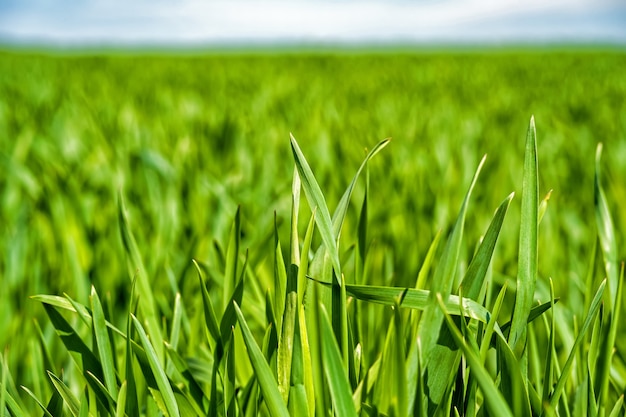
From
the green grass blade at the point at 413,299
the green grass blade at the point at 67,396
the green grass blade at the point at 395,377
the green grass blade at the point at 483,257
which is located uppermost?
the green grass blade at the point at 483,257

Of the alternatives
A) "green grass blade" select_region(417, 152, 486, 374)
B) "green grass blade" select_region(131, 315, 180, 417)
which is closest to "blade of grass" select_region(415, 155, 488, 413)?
"green grass blade" select_region(417, 152, 486, 374)

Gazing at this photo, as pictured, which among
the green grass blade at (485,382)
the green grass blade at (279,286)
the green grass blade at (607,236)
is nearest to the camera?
the green grass blade at (485,382)

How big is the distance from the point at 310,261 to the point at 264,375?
27cm

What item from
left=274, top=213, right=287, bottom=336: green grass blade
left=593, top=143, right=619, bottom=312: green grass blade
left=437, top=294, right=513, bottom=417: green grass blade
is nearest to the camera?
left=437, top=294, right=513, bottom=417: green grass blade

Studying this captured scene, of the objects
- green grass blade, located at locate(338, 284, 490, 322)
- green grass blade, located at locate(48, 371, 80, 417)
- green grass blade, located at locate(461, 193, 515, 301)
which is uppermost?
green grass blade, located at locate(461, 193, 515, 301)

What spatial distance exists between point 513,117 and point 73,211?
A: 5.80 feet

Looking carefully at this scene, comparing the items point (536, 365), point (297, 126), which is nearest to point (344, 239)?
point (536, 365)

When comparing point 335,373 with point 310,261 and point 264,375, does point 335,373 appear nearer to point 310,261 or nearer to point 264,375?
point 264,375

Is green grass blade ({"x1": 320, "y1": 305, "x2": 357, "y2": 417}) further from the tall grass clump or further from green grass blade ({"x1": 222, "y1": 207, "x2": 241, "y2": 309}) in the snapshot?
green grass blade ({"x1": 222, "y1": 207, "x2": 241, "y2": 309})

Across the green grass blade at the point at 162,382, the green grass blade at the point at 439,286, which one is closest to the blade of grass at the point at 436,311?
the green grass blade at the point at 439,286

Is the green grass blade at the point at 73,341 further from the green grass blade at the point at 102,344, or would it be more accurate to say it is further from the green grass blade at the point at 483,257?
the green grass blade at the point at 483,257

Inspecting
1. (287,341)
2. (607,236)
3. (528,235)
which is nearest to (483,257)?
(528,235)

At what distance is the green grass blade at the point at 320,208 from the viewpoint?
14.3 inches

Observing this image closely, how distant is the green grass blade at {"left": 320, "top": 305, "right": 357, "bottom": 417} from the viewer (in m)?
0.30
